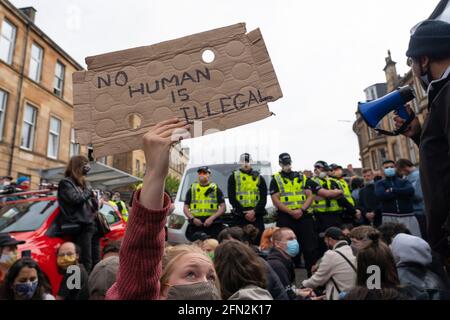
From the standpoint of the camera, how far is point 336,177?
6438 mm

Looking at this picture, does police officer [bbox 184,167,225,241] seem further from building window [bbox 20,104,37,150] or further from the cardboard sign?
building window [bbox 20,104,37,150]

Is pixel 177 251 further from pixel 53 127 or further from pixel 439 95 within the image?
pixel 53 127

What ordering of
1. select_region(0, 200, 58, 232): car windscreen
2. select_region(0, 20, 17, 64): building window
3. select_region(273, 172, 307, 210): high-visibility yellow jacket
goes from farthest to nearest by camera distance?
select_region(0, 20, 17, 64): building window, select_region(273, 172, 307, 210): high-visibility yellow jacket, select_region(0, 200, 58, 232): car windscreen

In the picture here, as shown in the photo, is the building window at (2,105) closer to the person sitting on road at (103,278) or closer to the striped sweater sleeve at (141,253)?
the person sitting on road at (103,278)

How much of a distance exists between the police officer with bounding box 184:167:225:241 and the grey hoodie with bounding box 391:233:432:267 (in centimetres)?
257

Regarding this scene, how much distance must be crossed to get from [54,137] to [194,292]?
2174 cm

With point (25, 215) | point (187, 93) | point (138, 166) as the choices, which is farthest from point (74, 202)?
point (138, 166)

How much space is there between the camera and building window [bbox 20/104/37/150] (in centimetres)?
1806

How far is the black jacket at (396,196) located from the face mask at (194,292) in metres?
4.45

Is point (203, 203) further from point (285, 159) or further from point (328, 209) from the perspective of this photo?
point (328, 209)

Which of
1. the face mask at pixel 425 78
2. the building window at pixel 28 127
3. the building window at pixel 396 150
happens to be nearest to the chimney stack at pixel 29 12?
the building window at pixel 28 127

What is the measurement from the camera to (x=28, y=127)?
729 inches

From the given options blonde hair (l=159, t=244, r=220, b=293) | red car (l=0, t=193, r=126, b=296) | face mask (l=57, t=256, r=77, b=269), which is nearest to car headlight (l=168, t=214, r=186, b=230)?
red car (l=0, t=193, r=126, b=296)

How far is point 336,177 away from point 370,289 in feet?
14.1
